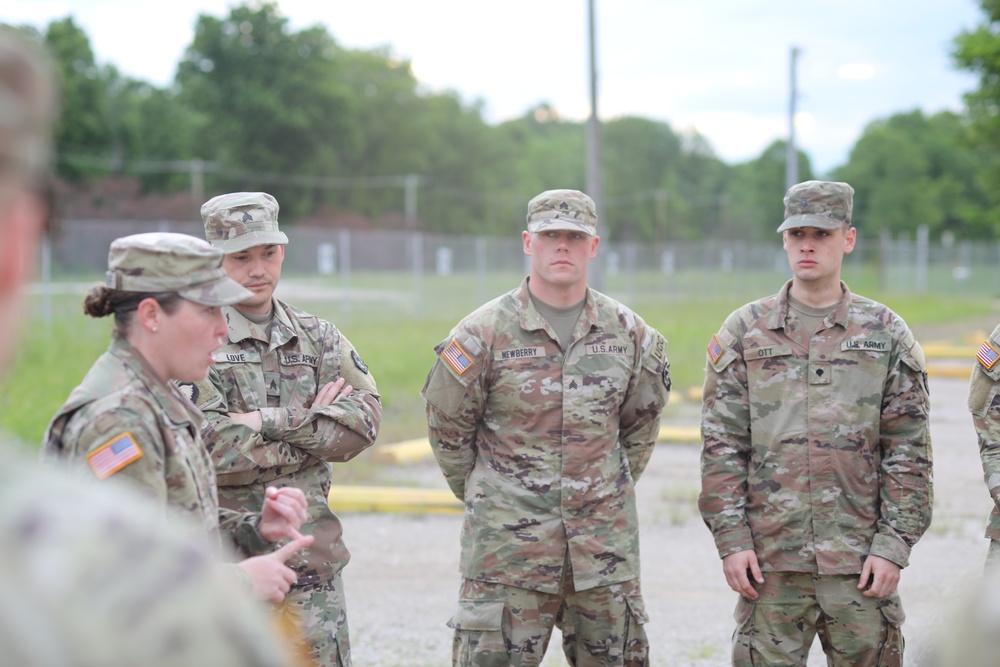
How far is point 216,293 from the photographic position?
2.64m

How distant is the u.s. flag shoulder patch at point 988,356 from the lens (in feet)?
13.6

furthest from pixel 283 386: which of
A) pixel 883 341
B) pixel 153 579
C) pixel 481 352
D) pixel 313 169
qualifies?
pixel 313 169

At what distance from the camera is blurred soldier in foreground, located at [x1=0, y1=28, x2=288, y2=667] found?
103 centimetres

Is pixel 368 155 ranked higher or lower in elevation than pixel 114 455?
higher

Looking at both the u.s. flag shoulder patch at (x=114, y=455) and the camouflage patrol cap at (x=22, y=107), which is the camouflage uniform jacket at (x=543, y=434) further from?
the camouflage patrol cap at (x=22, y=107)

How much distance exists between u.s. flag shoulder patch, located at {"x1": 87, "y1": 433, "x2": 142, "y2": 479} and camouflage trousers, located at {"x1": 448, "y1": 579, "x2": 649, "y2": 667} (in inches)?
78.5

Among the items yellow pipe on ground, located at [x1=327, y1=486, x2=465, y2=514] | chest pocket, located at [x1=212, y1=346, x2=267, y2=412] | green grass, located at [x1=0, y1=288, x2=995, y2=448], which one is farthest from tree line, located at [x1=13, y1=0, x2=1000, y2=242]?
chest pocket, located at [x1=212, y1=346, x2=267, y2=412]

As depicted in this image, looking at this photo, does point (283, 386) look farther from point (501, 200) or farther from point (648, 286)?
point (501, 200)

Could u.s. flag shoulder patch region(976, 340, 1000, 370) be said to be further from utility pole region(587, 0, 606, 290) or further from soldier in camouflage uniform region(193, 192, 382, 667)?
utility pole region(587, 0, 606, 290)

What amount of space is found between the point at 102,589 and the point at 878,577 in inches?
139

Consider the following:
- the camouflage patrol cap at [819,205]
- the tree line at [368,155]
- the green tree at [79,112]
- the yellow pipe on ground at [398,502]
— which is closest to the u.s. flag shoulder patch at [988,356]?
the camouflage patrol cap at [819,205]

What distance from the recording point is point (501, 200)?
7781cm

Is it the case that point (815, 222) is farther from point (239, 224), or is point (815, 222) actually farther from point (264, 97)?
point (264, 97)

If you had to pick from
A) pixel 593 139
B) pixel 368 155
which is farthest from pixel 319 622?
pixel 368 155
